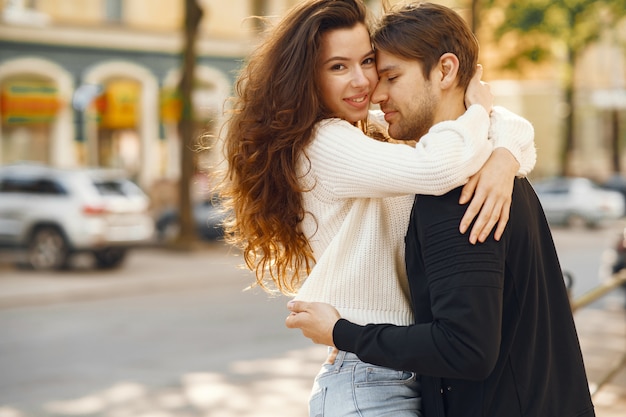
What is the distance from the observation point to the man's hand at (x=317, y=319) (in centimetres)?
236

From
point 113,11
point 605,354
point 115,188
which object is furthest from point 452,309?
point 113,11

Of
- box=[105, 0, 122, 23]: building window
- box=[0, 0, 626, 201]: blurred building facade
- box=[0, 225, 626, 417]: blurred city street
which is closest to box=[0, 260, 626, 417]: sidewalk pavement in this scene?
box=[0, 225, 626, 417]: blurred city street

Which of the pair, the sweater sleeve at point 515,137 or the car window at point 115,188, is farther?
the car window at point 115,188

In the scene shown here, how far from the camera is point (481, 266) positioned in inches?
81.4

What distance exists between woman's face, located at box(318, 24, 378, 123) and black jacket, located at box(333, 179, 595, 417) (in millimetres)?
487

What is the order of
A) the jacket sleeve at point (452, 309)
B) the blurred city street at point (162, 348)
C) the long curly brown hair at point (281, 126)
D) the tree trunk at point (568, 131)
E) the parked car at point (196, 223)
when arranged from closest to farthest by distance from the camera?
1. the jacket sleeve at point (452, 309)
2. the long curly brown hair at point (281, 126)
3. the blurred city street at point (162, 348)
4. the parked car at point (196, 223)
5. the tree trunk at point (568, 131)

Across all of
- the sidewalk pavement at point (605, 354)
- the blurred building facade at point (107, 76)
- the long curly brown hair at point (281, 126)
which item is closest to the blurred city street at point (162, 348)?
the sidewalk pavement at point (605, 354)

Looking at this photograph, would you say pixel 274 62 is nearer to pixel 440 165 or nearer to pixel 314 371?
pixel 440 165

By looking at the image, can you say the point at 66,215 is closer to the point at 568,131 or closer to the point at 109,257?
the point at 109,257

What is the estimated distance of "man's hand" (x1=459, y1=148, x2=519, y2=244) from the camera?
A: 6.87ft

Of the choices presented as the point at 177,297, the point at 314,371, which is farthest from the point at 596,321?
the point at 177,297

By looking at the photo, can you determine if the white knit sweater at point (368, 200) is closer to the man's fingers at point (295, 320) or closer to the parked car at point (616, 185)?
the man's fingers at point (295, 320)

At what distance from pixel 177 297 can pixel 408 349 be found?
12.6 meters

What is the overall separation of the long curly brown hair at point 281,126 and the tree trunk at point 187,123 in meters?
17.8
